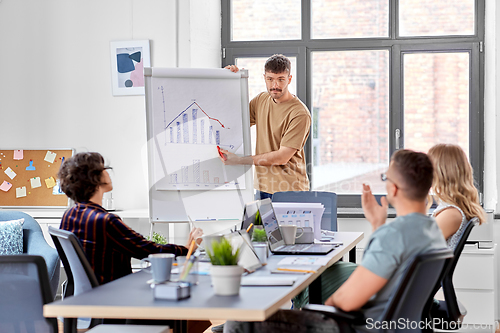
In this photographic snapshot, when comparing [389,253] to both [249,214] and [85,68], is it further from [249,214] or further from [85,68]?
[85,68]

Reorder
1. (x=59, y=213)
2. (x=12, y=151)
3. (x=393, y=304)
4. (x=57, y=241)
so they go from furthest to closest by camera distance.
→ 1. (x=12, y=151)
2. (x=59, y=213)
3. (x=57, y=241)
4. (x=393, y=304)

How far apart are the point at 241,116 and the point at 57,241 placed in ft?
5.16

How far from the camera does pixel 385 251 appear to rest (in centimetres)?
161

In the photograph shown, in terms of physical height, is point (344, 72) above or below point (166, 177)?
above

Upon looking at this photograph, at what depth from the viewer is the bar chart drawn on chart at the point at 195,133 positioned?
3.22 metres

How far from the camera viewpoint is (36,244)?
337 centimetres

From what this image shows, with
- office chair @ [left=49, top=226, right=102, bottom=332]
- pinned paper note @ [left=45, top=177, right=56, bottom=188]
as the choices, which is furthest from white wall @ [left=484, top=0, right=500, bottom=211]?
pinned paper note @ [left=45, top=177, right=56, bottom=188]

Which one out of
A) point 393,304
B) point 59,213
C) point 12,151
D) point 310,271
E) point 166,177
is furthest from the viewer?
point 12,151

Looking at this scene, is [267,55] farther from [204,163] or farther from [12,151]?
[12,151]

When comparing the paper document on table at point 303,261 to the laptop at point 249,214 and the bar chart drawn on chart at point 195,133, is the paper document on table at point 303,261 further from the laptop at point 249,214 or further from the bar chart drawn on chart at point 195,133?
the bar chart drawn on chart at point 195,133

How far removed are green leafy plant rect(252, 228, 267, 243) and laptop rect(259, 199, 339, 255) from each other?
4cm

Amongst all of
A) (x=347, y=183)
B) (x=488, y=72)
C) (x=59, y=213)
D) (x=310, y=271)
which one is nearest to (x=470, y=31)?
(x=488, y=72)

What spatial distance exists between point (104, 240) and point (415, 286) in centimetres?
117

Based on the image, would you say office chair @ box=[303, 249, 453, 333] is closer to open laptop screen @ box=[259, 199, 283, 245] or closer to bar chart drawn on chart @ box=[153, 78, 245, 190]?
open laptop screen @ box=[259, 199, 283, 245]
